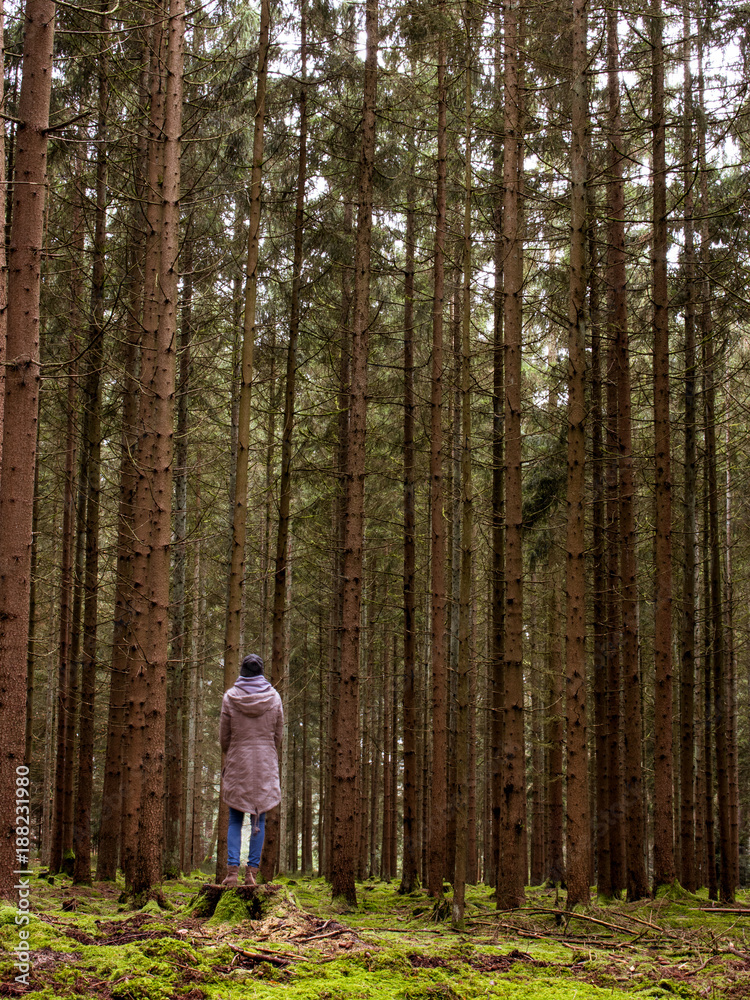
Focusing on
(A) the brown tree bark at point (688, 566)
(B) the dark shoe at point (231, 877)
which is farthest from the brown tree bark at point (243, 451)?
(A) the brown tree bark at point (688, 566)

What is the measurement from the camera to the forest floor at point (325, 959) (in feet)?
→ 14.4

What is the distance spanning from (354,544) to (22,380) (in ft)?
17.2

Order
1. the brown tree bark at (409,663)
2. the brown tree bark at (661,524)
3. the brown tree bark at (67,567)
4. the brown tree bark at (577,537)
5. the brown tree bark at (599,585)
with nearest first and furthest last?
1. the brown tree bark at (577,537)
2. the brown tree bark at (661,524)
3. the brown tree bark at (67,567)
4. the brown tree bark at (599,585)
5. the brown tree bark at (409,663)

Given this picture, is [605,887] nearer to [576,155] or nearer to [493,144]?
[576,155]

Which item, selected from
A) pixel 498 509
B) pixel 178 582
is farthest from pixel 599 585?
pixel 178 582

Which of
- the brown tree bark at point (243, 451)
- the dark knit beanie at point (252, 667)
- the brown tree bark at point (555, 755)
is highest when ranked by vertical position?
the brown tree bark at point (243, 451)

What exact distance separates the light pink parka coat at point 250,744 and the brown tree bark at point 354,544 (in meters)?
3.27

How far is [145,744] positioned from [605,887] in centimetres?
797

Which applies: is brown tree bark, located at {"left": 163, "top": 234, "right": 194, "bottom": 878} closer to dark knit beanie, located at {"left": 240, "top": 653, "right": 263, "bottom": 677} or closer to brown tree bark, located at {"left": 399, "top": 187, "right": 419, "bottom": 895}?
brown tree bark, located at {"left": 399, "top": 187, "right": 419, "bottom": 895}

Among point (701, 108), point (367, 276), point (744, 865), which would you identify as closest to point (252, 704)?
point (367, 276)

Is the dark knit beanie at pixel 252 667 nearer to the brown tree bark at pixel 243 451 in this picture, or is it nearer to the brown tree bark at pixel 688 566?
the brown tree bark at pixel 243 451

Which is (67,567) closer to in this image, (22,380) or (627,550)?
(22,380)

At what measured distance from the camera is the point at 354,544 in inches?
425

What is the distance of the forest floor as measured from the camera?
4.39 meters
